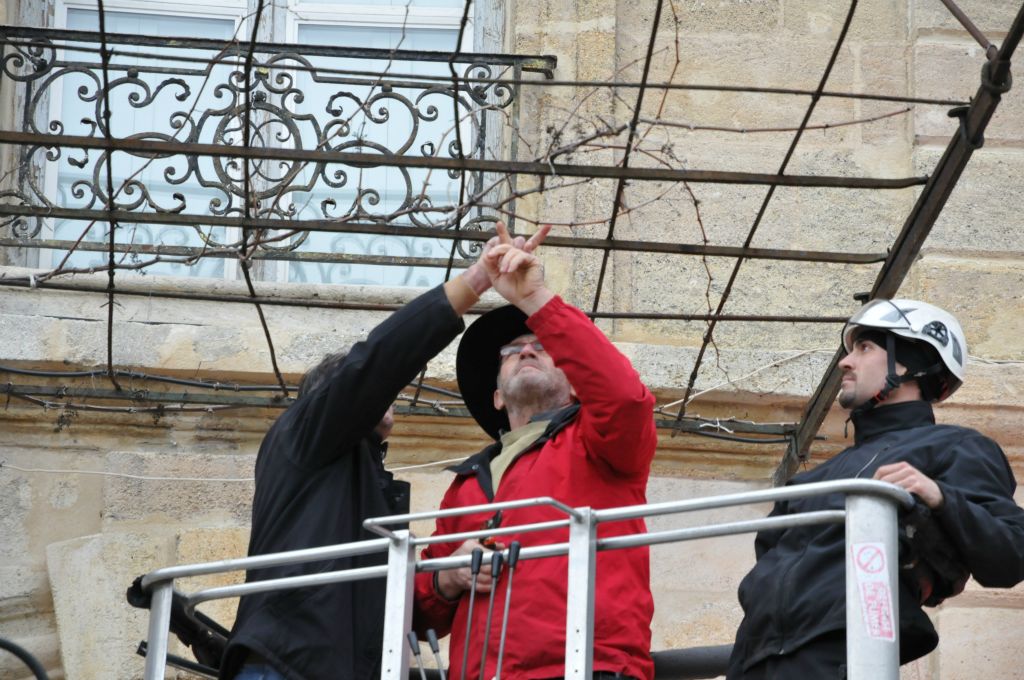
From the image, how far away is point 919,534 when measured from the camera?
445 cm

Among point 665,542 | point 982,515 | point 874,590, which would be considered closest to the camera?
point 874,590

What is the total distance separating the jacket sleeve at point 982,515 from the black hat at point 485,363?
160 cm

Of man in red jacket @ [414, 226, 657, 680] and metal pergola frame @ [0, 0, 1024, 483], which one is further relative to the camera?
metal pergola frame @ [0, 0, 1024, 483]

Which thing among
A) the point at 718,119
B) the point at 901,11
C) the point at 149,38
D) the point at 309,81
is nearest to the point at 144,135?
the point at 149,38

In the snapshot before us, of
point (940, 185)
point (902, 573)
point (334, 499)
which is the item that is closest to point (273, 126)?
point (940, 185)

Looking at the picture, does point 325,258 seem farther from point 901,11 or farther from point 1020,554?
point 1020,554

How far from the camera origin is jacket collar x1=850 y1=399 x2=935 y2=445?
4996mm

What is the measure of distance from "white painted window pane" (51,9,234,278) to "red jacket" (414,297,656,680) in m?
2.89

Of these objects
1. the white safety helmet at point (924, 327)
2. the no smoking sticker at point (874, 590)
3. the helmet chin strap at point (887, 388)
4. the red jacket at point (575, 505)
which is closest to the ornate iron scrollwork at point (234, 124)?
the red jacket at point (575, 505)

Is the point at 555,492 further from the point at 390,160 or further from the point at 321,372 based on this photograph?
the point at 390,160

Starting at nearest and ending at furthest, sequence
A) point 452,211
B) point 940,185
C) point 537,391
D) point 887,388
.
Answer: point 887,388
point 537,391
point 940,185
point 452,211

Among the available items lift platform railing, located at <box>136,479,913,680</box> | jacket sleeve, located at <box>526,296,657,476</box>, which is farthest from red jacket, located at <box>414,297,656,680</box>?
lift platform railing, located at <box>136,479,913,680</box>

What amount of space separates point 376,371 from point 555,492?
585mm

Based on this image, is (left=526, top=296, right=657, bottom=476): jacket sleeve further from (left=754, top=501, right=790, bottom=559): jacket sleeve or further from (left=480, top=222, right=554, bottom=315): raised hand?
(left=754, top=501, right=790, bottom=559): jacket sleeve
